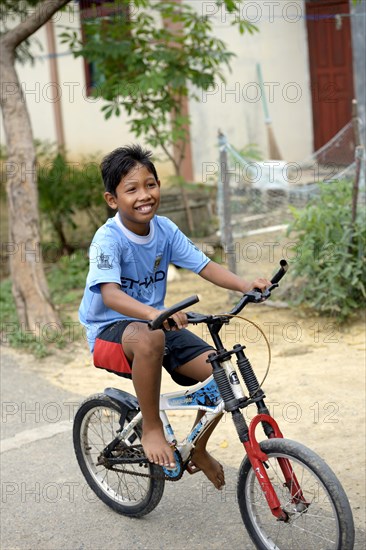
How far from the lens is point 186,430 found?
546cm

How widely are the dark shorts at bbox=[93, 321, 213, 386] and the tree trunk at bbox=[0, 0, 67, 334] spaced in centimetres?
358

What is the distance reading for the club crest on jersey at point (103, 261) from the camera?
12.5 feet

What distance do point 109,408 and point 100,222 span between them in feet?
22.6

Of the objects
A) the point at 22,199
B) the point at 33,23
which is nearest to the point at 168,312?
the point at 22,199

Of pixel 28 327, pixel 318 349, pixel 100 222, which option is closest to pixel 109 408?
pixel 318 349

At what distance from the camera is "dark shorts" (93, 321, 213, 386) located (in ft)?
12.9

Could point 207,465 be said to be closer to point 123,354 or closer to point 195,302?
point 123,354

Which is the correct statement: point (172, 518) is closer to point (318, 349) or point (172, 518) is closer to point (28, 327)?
point (318, 349)

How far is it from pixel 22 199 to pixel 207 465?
13.6ft

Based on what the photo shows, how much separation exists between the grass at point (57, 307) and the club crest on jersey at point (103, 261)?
3.33 m

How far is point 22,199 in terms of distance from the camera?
7594mm

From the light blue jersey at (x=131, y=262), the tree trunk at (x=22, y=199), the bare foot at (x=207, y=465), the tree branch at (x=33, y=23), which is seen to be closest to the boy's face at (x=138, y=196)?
the light blue jersey at (x=131, y=262)

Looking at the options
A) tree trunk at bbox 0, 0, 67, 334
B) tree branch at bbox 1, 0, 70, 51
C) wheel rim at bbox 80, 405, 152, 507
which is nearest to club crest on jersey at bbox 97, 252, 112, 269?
wheel rim at bbox 80, 405, 152, 507

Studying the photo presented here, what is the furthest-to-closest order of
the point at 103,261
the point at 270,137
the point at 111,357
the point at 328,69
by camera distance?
the point at 328,69 < the point at 270,137 < the point at 111,357 < the point at 103,261
